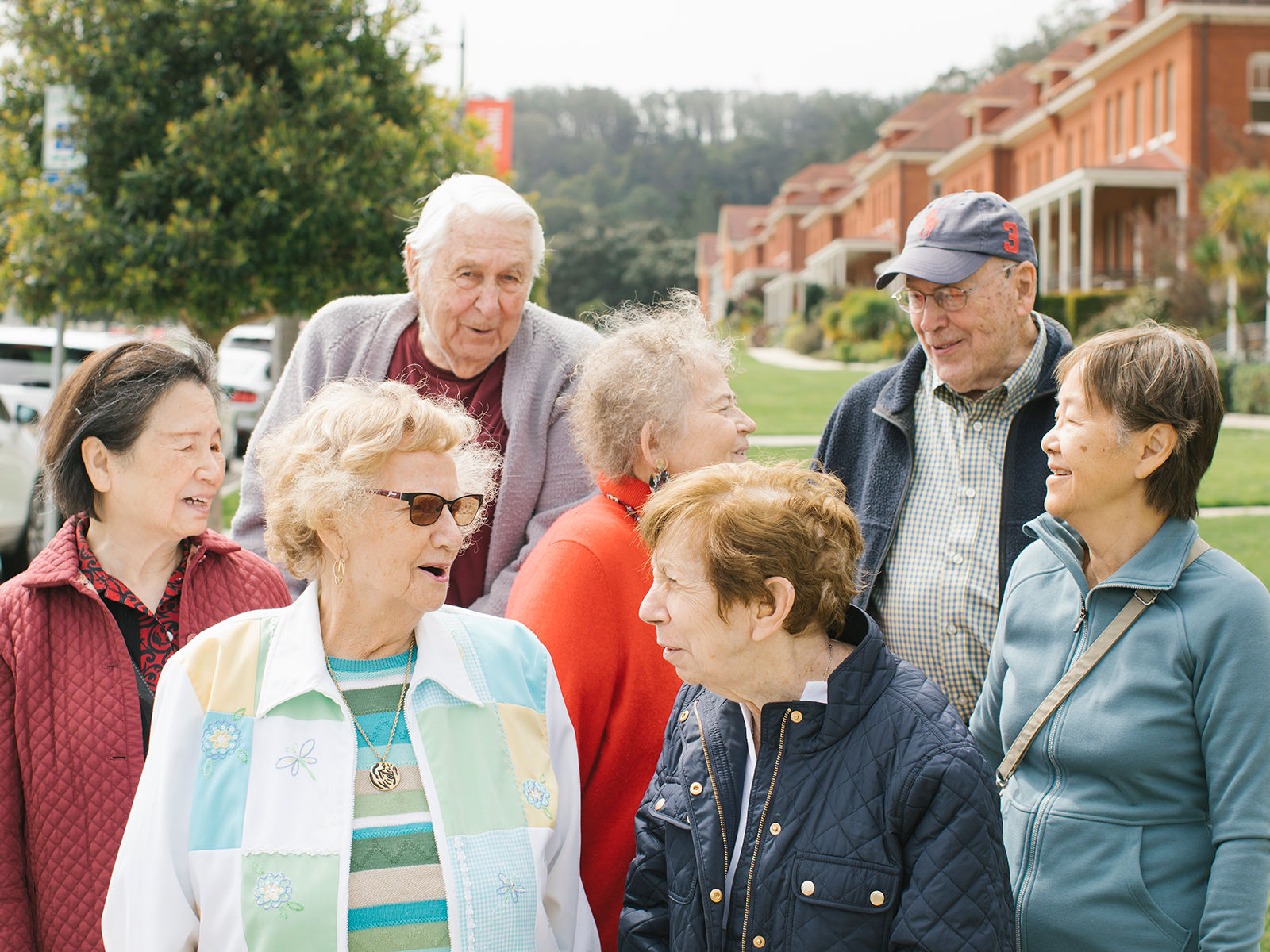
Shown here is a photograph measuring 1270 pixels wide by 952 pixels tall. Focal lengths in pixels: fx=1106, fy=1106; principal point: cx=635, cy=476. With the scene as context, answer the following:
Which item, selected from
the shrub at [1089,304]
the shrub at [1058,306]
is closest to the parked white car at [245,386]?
the shrub at [1058,306]

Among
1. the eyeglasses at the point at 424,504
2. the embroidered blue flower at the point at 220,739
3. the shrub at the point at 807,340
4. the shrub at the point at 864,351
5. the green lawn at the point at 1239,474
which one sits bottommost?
the green lawn at the point at 1239,474

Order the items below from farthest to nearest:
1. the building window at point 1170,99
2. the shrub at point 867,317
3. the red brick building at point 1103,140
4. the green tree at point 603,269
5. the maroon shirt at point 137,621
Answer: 1. the green tree at point 603,269
2. the shrub at point 867,317
3. the building window at point 1170,99
4. the red brick building at point 1103,140
5. the maroon shirt at point 137,621

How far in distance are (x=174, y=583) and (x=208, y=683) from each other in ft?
2.18

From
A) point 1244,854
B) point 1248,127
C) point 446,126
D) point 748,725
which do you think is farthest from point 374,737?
point 1248,127

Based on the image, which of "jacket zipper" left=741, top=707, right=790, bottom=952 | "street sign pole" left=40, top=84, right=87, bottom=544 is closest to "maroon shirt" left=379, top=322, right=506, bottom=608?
"jacket zipper" left=741, top=707, right=790, bottom=952

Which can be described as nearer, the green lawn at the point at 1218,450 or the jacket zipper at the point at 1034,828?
the jacket zipper at the point at 1034,828

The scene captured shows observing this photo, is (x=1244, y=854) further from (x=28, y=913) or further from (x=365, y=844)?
(x=28, y=913)

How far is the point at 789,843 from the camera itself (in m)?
2.04

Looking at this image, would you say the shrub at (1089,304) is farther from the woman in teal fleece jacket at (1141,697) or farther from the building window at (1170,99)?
the woman in teal fleece jacket at (1141,697)

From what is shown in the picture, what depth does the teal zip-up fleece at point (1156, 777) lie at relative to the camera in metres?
2.10

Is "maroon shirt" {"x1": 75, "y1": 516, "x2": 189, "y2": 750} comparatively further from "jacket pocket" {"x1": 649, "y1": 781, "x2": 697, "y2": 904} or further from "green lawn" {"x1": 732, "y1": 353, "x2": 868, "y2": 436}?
"green lawn" {"x1": 732, "y1": 353, "x2": 868, "y2": 436}

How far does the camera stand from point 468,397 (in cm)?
352

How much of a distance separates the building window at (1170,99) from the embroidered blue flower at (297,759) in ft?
Answer: 108

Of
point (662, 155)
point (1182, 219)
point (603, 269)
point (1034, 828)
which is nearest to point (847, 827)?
point (1034, 828)
